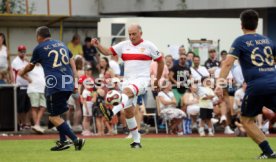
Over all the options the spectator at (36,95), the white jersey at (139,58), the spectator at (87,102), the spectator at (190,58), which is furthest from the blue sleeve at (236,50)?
the spectator at (190,58)

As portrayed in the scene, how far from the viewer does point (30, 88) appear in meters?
23.2

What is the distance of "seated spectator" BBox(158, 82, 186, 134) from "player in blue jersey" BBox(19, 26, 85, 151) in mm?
8295

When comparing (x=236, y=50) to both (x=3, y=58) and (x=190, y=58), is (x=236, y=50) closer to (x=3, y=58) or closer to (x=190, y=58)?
(x=3, y=58)

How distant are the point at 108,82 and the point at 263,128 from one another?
14.6 ft

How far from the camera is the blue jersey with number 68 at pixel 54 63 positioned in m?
15.0

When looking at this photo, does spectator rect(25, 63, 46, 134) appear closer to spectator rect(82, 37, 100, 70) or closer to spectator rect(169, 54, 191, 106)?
spectator rect(169, 54, 191, 106)

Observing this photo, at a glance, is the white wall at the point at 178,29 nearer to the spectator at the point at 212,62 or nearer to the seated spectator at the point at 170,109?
the spectator at the point at 212,62

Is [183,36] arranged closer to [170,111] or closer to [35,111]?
[170,111]

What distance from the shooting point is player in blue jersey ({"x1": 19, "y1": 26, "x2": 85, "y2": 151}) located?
1495 cm

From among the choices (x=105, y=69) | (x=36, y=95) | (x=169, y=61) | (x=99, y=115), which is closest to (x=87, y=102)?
(x=99, y=115)

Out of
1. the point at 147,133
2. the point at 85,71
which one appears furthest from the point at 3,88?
the point at 147,133

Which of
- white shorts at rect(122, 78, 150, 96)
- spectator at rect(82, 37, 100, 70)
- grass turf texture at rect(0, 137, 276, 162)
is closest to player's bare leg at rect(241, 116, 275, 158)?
grass turf texture at rect(0, 137, 276, 162)

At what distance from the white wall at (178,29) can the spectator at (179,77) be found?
114 inches

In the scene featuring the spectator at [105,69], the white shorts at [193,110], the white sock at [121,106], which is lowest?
the white shorts at [193,110]
